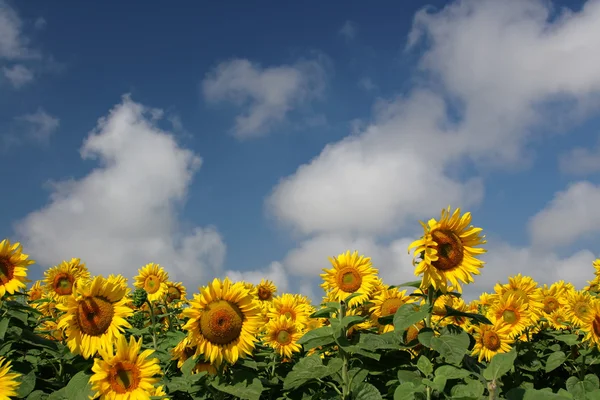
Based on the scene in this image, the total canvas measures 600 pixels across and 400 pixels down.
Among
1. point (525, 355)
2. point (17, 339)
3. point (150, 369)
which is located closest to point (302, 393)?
point (150, 369)

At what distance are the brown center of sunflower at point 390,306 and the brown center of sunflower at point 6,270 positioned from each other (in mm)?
5044

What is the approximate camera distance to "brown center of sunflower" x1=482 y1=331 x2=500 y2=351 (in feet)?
26.4

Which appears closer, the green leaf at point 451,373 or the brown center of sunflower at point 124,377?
the green leaf at point 451,373

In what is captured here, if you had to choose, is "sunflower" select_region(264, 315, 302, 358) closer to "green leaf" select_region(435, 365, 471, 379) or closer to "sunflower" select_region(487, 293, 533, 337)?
"sunflower" select_region(487, 293, 533, 337)

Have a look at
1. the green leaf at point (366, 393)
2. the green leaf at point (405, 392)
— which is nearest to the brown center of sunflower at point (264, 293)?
the green leaf at point (366, 393)

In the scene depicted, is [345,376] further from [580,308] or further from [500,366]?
[580,308]

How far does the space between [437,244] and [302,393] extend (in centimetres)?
242

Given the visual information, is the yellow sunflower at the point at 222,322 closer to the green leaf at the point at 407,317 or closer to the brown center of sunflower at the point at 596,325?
the green leaf at the point at 407,317

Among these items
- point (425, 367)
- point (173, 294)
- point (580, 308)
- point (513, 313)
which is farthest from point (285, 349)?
point (173, 294)

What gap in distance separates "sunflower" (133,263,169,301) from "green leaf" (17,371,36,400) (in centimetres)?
611

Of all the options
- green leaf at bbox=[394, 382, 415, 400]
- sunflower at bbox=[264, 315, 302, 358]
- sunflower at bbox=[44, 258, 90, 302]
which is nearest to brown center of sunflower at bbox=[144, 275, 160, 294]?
sunflower at bbox=[44, 258, 90, 302]

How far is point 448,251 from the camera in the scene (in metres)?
5.41

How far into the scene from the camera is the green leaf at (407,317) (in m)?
4.65

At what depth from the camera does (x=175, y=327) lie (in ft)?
37.3
